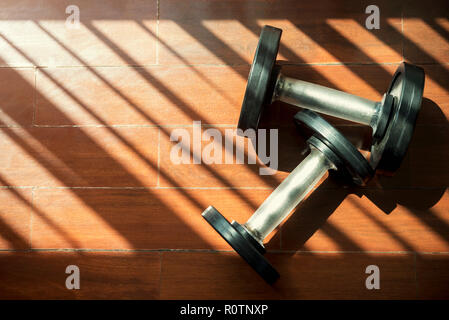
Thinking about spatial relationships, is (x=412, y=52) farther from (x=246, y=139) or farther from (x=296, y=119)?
(x=246, y=139)

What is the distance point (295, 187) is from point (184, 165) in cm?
45

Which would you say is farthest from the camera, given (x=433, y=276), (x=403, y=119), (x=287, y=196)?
(x=433, y=276)

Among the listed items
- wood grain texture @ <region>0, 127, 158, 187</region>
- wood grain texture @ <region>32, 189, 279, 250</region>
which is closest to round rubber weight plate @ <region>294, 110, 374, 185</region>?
wood grain texture @ <region>32, 189, 279, 250</region>

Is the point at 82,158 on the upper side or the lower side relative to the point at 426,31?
lower

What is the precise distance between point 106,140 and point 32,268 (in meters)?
0.57

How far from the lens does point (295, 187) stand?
1354 mm

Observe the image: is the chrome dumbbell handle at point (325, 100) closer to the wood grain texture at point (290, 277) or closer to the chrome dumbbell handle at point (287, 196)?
the chrome dumbbell handle at point (287, 196)

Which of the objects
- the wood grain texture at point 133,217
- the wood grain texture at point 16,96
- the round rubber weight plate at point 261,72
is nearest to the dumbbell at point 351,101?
the round rubber weight plate at point 261,72

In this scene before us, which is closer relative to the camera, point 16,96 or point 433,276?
point 433,276

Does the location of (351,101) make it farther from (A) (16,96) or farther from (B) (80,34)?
(A) (16,96)

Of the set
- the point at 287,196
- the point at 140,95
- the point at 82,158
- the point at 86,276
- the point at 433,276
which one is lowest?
the point at 433,276

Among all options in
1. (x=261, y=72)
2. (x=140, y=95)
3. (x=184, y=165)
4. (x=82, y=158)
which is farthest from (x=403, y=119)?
(x=82, y=158)

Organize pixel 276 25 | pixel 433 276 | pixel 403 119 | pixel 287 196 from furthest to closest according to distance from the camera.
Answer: pixel 276 25, pixel 433 276, pixel 287 196, pixel 403 119

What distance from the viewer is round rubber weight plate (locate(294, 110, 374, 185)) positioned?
1.25 metres
